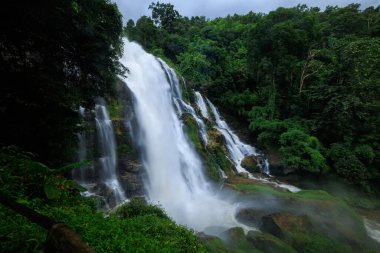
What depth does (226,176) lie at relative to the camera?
16438mm

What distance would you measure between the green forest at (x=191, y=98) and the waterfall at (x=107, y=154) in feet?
5.11

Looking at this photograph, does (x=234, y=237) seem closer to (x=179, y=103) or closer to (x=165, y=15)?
(x=179, y=103)

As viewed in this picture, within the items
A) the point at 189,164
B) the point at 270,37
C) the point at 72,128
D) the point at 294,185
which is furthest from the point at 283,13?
the point at 72,128

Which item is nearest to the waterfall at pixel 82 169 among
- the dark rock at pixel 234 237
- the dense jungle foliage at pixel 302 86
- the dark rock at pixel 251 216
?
the dark rock at pixel 234 237

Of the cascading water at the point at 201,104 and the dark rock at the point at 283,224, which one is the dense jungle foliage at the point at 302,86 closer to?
the cascading water at the point at 201,104

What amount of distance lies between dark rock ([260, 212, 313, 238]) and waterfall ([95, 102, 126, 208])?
599 cm

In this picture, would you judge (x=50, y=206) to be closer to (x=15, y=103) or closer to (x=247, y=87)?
(x=15, y=103)

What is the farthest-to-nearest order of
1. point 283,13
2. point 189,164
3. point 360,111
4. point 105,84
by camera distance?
point 283,13 → point 360,111 → point 189,164 → point 105,84

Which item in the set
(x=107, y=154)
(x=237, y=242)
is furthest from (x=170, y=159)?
(x=237, y=242)

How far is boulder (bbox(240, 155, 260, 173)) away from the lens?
1829 centimetres

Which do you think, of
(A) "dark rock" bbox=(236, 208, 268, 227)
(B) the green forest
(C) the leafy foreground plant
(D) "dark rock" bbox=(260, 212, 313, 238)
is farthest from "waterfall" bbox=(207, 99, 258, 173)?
(C) the leafy foreground plant

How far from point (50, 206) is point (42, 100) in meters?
2.28

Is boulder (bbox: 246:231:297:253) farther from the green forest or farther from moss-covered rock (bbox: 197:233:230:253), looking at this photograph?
moss-covered rock (bbox: 197:233:230:253)

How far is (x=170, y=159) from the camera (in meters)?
15.4
